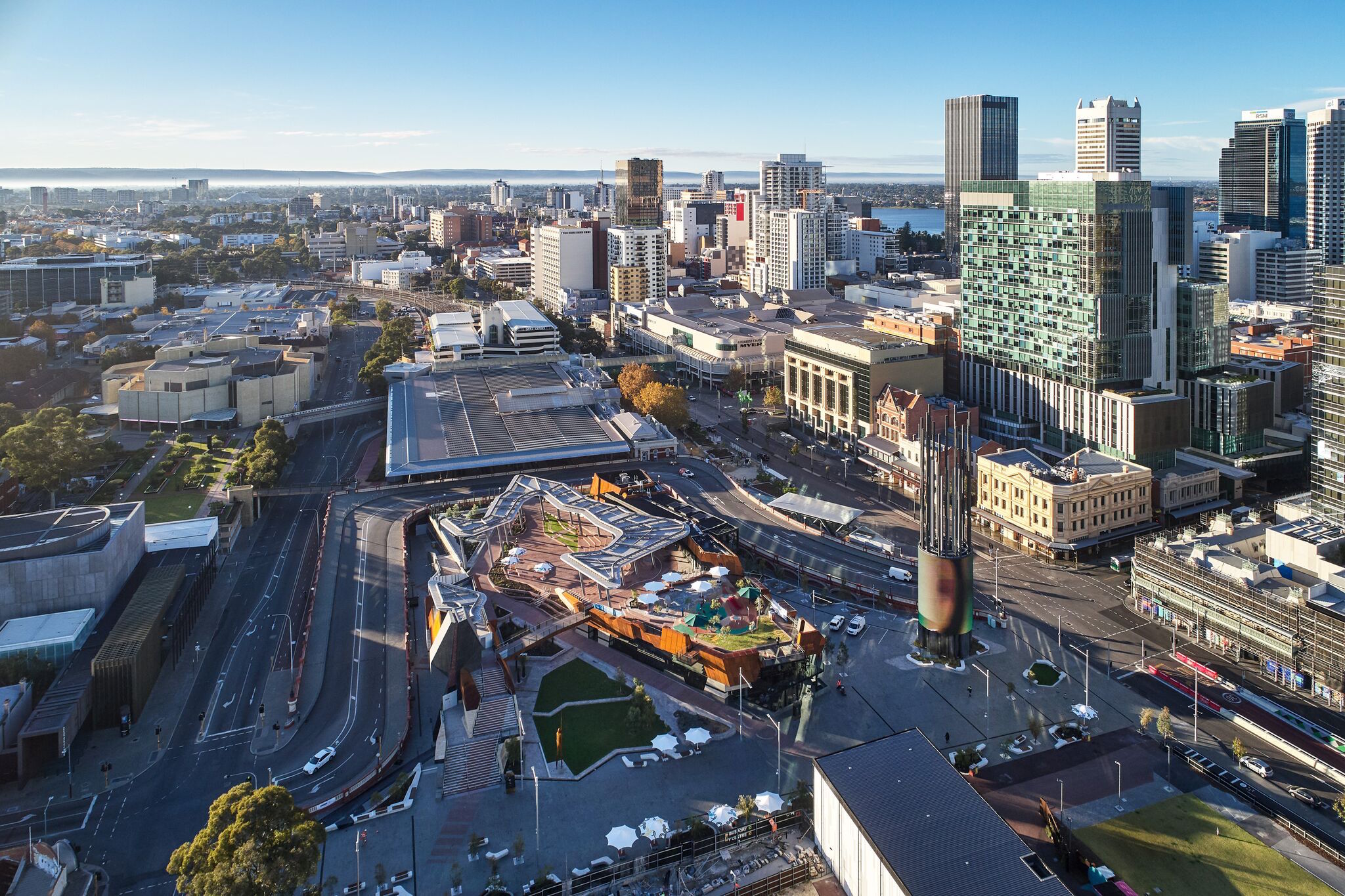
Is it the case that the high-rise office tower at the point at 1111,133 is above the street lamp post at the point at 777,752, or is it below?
above

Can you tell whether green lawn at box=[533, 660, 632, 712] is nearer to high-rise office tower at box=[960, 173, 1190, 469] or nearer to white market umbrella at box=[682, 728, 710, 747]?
white market umbrella at box=[682, 728, 710, 747]

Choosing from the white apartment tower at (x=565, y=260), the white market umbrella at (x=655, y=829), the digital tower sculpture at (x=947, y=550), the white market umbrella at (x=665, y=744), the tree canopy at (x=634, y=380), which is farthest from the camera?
the white apartment tower at (x=565, y=260)

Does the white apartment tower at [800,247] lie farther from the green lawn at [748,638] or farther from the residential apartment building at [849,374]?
the green lawn at [748,638]

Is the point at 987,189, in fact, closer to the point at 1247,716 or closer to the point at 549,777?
the point at 1247,716

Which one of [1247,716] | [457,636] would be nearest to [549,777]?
[457,636]

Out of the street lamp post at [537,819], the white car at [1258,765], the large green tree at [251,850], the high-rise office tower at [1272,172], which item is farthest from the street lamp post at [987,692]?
the high-rise office tower at [1272,172]

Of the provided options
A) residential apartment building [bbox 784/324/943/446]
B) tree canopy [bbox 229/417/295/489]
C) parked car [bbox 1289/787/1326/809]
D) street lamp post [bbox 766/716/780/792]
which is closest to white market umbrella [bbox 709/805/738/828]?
street lamp post [bbox 766/716/780/792]
